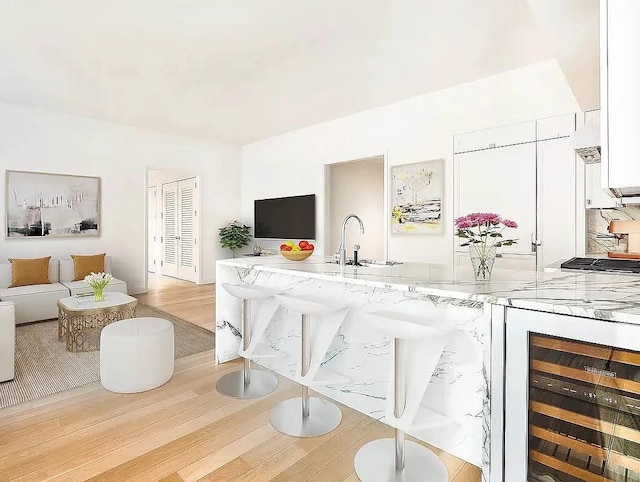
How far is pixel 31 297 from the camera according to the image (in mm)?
4434

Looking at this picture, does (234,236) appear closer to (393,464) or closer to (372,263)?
(372,263)

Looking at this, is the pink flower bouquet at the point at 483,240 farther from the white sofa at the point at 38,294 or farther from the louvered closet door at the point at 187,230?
the louvered closet door at the point at 187,230

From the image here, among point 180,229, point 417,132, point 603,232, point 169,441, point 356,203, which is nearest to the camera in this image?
point 169,441

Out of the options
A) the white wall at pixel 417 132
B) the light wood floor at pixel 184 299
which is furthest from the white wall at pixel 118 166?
the white wall at pixel 417 132

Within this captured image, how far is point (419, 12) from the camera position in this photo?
2.93 metres

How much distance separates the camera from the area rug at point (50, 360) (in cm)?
265

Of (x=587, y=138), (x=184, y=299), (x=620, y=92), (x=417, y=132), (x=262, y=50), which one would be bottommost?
(x=184, y=299)

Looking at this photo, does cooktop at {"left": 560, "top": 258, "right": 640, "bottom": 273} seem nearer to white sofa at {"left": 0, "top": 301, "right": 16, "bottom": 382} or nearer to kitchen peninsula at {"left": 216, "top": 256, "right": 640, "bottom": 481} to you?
kitchen peninsula at {"left": 216, "top": 256, "right": 640, "bottom": 481}

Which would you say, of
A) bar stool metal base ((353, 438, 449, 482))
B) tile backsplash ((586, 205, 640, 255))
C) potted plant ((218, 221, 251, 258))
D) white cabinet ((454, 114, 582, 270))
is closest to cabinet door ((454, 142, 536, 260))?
white cabinet ((454, 114, 582, 270))

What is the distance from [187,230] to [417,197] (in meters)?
4.91

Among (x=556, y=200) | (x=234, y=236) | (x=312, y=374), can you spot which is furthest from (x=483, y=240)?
(x=234, y=236)

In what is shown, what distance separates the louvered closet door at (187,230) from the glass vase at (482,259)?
246 inches

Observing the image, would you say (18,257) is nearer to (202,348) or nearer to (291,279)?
(202,348)

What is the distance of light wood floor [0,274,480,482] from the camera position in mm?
1783
